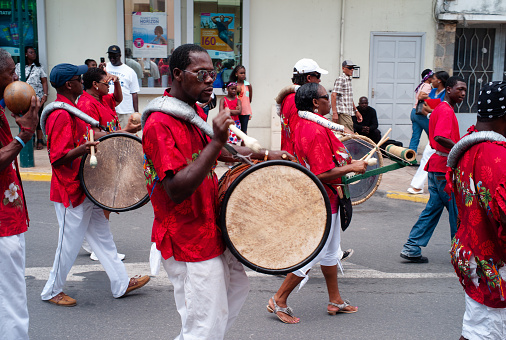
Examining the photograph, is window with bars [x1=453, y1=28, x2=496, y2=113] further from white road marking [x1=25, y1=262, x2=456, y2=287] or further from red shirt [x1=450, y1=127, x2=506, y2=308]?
red shirt [x1=450, y1=127, x2=506, y2=308]

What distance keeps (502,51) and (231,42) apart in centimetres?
673

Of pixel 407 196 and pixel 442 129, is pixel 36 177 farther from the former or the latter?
pixel 442 129

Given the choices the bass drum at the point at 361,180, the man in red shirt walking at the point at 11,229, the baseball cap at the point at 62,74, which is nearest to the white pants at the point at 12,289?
the man in red shirt walking at the point at 11,229

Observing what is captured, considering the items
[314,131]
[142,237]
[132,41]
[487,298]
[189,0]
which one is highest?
[189,0]

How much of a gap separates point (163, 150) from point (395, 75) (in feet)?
38.2

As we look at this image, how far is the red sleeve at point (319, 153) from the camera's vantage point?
4.29 metres

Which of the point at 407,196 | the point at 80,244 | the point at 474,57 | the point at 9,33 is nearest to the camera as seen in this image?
the point at 80,244

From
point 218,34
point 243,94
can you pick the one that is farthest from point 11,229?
point 218,34

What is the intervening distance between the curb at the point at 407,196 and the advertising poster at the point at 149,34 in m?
6.55

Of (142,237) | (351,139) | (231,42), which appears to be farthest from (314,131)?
(231,42)

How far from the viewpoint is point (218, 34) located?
43.8ft

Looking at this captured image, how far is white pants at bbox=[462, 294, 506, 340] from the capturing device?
3.01 metres

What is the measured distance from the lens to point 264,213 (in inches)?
119

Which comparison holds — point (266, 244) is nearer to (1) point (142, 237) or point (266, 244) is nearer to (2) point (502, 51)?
(1) point (142, 237)
